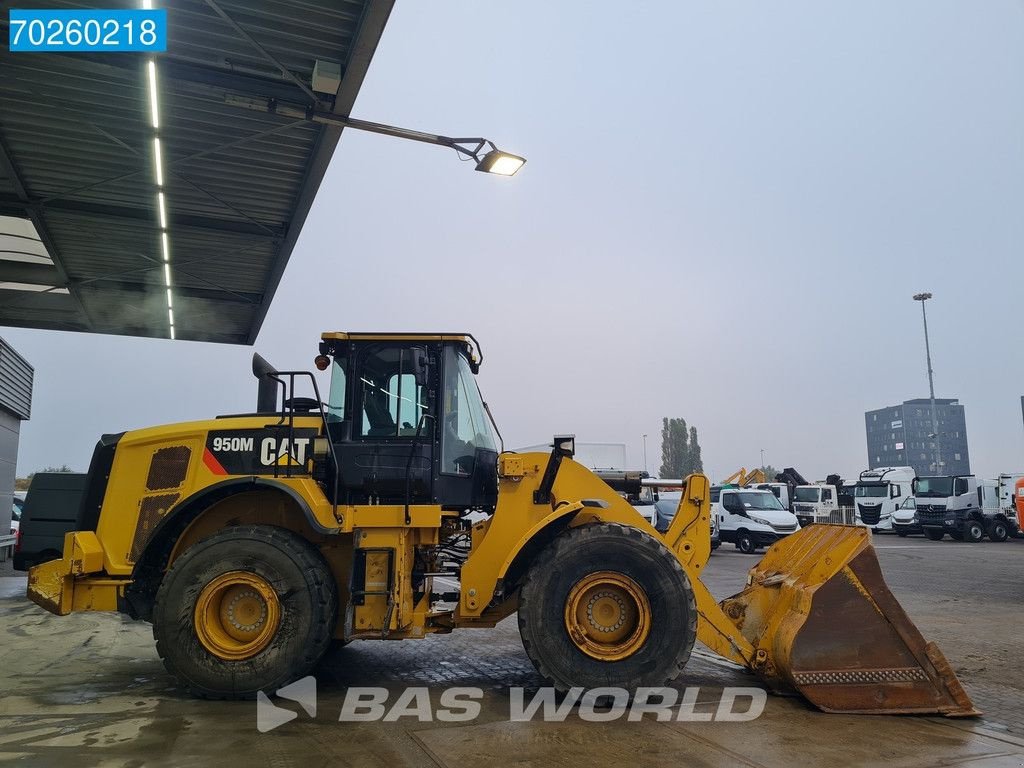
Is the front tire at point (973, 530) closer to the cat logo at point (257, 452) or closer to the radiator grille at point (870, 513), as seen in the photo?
the radiator grille at point (870, 513)

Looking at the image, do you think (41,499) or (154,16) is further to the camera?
(41,499)

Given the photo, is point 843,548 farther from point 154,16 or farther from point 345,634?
point 154,16

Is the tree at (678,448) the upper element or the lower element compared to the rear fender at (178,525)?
upper

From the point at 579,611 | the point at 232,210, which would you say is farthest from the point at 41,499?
the point at 579,611

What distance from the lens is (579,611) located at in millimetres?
5355

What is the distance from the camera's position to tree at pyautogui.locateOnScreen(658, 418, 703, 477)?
69062 millimetres

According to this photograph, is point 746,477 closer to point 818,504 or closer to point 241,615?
point 818,504

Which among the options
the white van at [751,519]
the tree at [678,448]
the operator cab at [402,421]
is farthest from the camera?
the tree at [678,448]

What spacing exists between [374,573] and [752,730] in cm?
279

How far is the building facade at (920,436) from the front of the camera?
10738cm

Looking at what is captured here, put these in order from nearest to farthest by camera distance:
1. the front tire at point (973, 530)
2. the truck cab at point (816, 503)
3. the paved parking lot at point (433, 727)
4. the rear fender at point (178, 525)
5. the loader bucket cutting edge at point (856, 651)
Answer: the paved parking lot at point (433, 727) < the loader bucket cutting edge at point (856, 651) < the rear fender at point (178, 525) < the front tire at point (973, 530) < the truck cab at point (816, 503)

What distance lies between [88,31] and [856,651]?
8.12 m

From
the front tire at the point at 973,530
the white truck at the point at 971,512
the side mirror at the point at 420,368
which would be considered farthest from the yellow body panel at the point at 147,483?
the front tire at the point at 973,530

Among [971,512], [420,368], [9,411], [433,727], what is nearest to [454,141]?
[420,368]
